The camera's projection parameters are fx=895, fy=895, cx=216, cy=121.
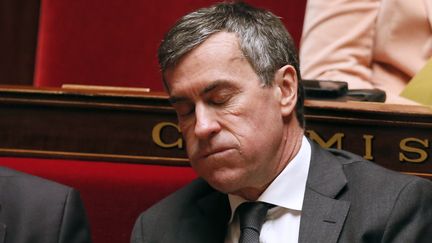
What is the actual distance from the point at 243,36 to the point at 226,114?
10 cm

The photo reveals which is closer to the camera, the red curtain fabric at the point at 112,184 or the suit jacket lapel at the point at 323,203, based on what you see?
the suit jacket lapel at the point at 323,203

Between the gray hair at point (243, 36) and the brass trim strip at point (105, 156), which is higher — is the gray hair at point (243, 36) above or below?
above

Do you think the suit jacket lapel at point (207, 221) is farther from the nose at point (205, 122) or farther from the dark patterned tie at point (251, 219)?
the nose at point (205, 122)

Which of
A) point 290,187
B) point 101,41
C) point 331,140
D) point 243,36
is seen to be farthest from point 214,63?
point 101,41

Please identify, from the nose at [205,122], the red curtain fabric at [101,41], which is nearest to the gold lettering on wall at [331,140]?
the nose at [205,122]

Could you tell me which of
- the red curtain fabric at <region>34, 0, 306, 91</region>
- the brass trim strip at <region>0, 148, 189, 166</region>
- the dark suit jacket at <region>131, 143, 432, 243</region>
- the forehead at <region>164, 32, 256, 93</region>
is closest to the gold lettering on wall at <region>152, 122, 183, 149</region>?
the brass trim strip at <region>0, 148, 189, 166</region>

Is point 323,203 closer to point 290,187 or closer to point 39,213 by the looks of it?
point 290,187

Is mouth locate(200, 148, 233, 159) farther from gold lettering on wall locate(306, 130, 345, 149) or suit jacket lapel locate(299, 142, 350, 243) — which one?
gold lettering on wall locate(306, 130, 345, 149)

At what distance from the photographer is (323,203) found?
3.51 ft

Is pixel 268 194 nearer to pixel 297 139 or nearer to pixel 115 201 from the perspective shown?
pixel 297 139

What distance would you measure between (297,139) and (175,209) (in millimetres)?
183

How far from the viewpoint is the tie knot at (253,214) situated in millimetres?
1089

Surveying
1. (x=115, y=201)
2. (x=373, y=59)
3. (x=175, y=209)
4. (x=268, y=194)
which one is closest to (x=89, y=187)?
(x=115, y=201)

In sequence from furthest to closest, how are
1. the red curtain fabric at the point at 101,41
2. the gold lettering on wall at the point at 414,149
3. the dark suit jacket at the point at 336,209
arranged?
1. the red curtain fabric at the point at 101,41
2. the gold lettering on wall at the point at 414,149
3. the dark suit jacket at the point at 336,209
